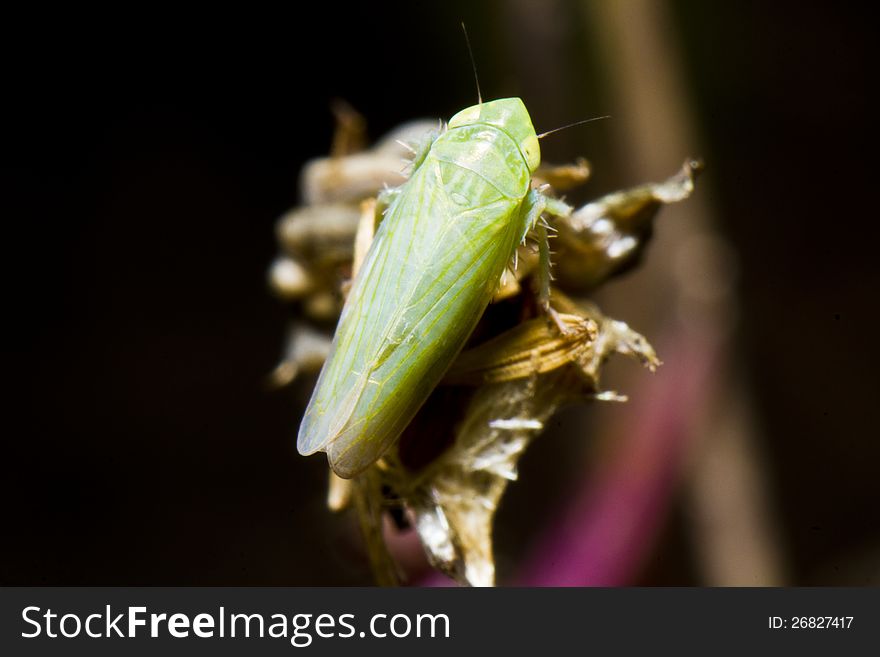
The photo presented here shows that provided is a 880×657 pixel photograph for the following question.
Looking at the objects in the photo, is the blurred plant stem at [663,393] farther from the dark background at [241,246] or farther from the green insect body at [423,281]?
the green insect body at [423,281]

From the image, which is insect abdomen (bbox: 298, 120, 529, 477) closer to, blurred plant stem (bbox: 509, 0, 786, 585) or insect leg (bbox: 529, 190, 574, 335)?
insect leg (bbox: 529, 190, 574, 335)

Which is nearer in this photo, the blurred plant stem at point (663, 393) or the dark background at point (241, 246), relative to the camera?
the blurred plant stem at point (663, 393)

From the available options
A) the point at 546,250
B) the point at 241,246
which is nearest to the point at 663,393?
the point at 546,250

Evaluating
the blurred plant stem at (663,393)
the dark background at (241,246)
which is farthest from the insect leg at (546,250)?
the dark background at (241,246)

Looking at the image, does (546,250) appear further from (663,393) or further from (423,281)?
(663,393)

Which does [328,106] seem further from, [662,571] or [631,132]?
[662,571]

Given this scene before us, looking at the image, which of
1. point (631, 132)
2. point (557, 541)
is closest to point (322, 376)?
point (557, 541)
